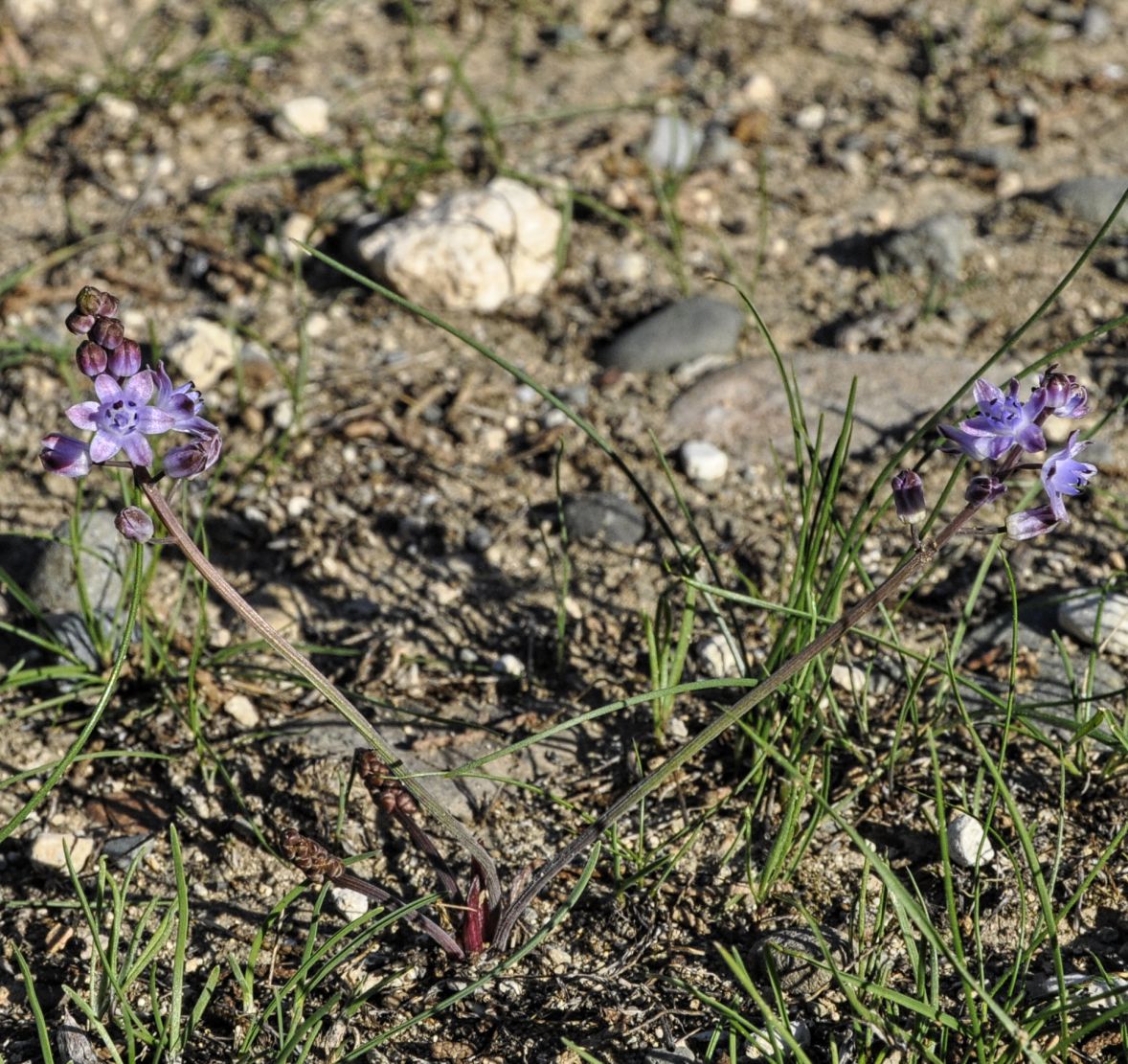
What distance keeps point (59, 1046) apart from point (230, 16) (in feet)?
16.3

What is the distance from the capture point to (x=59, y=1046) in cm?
286

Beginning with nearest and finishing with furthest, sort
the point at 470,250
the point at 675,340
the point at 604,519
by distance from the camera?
the point at 604,519 < the point at 675,340 < the point at 470,250

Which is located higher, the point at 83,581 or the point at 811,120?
the point at 811,120

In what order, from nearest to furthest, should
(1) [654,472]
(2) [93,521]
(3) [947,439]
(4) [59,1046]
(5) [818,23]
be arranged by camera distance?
(3) [947,439] < (4) [59,1046] < (2) [93,521] < (1) [654,472] < (5) [818,23]

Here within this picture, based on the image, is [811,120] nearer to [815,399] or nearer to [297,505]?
[815,399]

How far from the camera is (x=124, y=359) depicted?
2250mm

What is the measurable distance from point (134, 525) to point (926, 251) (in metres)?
3.63

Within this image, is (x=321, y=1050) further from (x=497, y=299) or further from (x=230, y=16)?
(x=230, y=16)

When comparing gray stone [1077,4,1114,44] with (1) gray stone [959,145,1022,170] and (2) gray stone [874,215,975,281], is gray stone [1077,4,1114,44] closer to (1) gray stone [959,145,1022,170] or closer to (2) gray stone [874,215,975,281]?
(1) gray stone [959,145,1022,170]

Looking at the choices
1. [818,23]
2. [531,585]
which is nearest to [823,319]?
[531,585]

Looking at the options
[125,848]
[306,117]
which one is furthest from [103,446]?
[306,117]

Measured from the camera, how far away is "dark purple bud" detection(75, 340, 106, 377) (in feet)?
7.33

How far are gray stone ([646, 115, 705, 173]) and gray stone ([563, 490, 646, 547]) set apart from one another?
1.82 metres

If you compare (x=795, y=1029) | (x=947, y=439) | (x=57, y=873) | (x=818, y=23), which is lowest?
(x=57, y=873)
